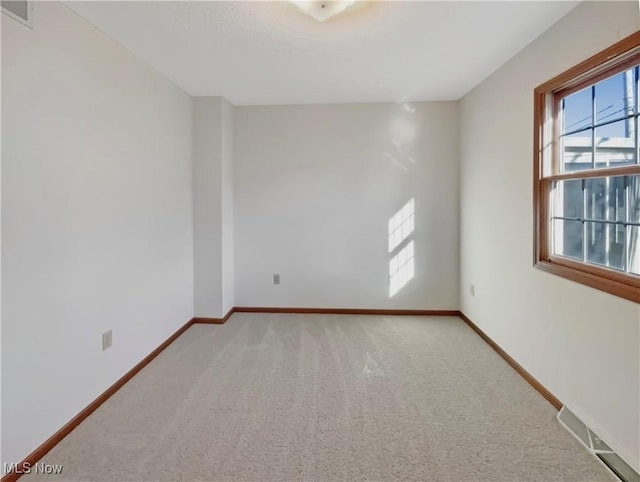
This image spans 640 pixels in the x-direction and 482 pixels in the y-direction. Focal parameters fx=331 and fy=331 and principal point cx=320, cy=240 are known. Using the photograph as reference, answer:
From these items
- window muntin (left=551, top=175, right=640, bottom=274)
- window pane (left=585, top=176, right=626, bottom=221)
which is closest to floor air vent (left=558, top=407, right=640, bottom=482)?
window muntin (left=551, top=175, right=640, bottom=274)

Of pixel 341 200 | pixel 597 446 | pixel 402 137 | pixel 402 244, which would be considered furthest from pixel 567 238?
pixel 341 200

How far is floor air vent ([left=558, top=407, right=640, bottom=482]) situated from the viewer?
5.13 ft

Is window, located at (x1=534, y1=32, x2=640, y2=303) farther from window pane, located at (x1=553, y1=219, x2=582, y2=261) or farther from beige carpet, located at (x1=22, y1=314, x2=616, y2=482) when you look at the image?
beige carpet, located at (x1=22, y1=314, x2=616, y2=482)

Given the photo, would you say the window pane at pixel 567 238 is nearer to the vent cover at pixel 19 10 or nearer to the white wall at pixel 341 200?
the white wall at pixel 341 200

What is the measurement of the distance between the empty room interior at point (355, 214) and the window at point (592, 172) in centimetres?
1

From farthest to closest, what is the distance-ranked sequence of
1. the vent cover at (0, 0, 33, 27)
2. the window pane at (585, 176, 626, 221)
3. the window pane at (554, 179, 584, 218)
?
the window pane at (554, 179, 584, 218) < the window pane at (585, 176, 626, 221) < the vent cover at (0, 0, 33, 27)

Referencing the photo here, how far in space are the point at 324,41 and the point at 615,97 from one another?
178cm

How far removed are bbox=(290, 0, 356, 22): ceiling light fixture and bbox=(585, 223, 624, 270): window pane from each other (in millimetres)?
1926

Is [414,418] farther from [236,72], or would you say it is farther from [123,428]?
[236,72]

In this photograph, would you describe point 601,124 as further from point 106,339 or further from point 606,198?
point 106,339

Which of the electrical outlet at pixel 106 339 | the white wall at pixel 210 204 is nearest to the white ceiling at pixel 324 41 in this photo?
the white wall at pixel 210 204

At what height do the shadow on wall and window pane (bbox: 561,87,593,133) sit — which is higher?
the shadow on wall

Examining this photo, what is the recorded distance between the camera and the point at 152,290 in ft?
9.14

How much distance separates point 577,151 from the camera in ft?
6.87
